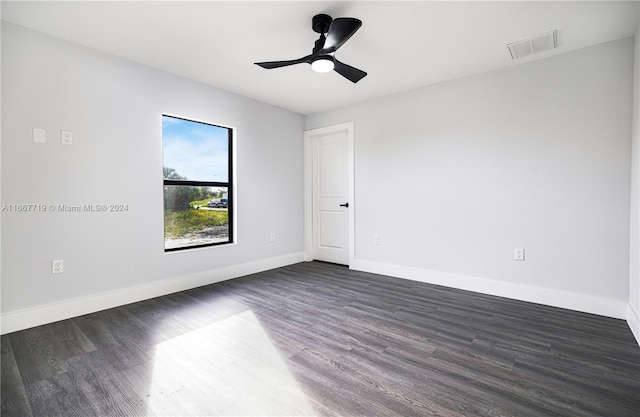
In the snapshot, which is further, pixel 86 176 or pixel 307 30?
pixel 86 176

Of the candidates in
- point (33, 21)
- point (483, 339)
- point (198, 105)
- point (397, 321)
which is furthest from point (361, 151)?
point (33, 21)

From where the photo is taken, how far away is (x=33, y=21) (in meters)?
2.34

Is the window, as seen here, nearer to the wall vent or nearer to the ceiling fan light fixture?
the ceiling fan light fixture

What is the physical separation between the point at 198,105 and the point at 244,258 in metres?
2.03

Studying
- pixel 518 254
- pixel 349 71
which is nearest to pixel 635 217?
pixel 518 254

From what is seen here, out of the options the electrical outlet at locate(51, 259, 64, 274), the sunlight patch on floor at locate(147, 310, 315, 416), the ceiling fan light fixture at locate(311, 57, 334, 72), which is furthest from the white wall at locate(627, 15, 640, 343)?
the electrical outlet at locate(51, 259, 64, 274)

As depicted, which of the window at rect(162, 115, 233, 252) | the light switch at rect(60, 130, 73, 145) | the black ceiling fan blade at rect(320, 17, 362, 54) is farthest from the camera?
the window at rect(162, 115, 233, 252)

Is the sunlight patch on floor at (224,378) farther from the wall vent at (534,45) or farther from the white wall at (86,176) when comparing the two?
the wall vent at (534,45)

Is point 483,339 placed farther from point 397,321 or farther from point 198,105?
point 198,105

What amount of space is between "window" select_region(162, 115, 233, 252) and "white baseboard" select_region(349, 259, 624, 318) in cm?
221

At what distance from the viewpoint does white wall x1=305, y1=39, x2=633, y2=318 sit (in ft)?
8.76

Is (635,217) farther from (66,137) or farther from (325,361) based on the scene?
(66,137)

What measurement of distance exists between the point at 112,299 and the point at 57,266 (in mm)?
546

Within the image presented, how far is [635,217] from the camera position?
2.40m
